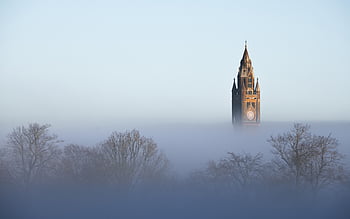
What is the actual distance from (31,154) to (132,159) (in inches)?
381

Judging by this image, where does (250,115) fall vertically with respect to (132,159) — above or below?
above

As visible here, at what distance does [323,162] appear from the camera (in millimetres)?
36125

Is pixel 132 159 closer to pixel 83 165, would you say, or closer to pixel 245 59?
pixel 83 165

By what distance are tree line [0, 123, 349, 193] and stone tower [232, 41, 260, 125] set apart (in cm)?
11955

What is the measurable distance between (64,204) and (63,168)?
7893mm

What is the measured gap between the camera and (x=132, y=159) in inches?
1825

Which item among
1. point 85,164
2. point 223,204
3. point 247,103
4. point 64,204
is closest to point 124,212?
point 64,204

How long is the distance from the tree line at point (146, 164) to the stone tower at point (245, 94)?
392ft

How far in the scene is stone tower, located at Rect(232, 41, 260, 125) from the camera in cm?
16675

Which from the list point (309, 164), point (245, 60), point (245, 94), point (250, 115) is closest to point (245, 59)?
point (245, 60)

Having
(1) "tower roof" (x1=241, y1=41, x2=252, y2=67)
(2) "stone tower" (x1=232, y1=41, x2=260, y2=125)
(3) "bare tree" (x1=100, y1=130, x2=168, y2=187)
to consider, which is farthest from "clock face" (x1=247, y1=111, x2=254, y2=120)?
(3) "bare tree" (x1=100, y1=130, x2=168, y2=187)

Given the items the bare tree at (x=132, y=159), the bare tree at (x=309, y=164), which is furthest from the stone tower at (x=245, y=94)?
the bare tree at (x=309, y=164)

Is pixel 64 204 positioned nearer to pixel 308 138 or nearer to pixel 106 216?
pixel 106 216

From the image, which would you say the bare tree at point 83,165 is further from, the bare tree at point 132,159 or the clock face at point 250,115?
the clock face at point 250,115
